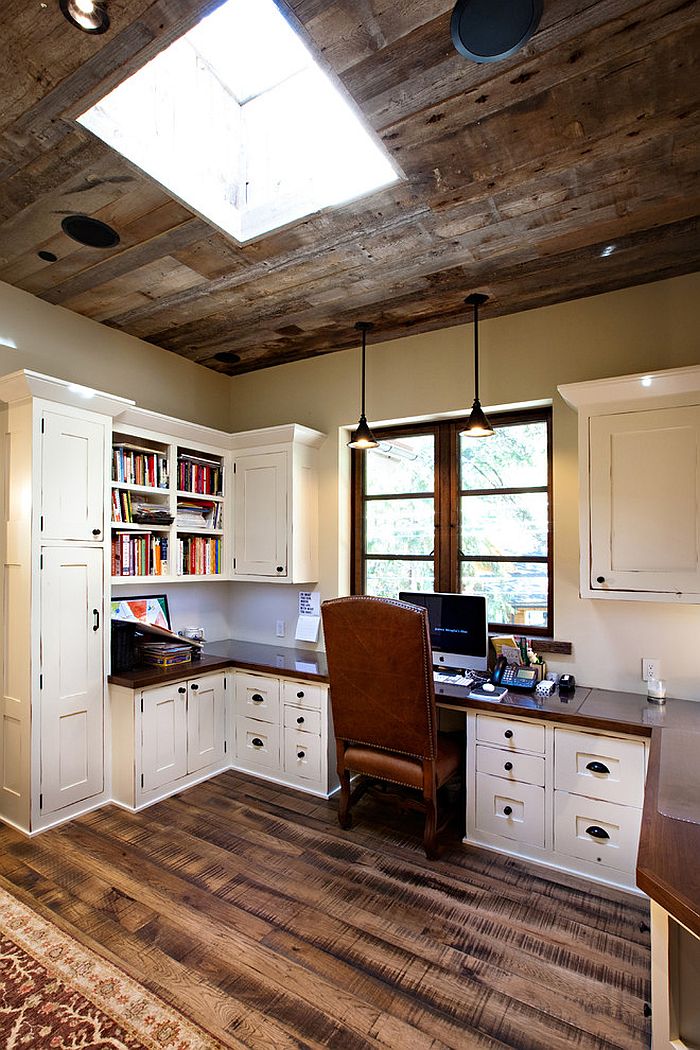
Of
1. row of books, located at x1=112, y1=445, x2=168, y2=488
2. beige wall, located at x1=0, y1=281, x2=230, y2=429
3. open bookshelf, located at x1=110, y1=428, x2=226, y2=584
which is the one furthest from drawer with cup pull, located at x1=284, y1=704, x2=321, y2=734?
beige wall, located at x1=0, y1=281, x2=230, y2=429

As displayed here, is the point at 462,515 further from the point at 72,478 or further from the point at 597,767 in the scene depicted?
the point at 72,478

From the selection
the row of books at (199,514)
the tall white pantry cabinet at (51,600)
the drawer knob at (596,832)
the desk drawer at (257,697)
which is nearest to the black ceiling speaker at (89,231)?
the tall white pantry cabinet at (51,600)

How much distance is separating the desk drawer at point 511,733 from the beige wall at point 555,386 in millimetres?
591

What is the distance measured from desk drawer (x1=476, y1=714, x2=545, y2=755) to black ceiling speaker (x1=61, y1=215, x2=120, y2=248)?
9.45ft

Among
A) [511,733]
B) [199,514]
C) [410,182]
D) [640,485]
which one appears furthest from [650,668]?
[199,514]

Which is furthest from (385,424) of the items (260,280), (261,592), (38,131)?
(38,131)

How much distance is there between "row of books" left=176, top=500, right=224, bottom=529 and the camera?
395 cm

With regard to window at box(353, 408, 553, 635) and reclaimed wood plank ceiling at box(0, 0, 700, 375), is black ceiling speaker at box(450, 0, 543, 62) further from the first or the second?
window at box(353, 408, 553, 635)

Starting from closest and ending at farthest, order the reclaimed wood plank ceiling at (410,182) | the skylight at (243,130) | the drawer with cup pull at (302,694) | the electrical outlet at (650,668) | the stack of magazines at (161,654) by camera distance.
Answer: the reclaimed wood plank ceiling at (410,182) < the skylight at (243,130) < the electrical outlet at (650,668) < the drawer with cup pull at (302,694) < the stack of magazines at (161,654)

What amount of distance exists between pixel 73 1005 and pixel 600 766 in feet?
7.19

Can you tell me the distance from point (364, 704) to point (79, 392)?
2.24 m

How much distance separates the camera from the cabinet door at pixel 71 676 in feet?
9.85

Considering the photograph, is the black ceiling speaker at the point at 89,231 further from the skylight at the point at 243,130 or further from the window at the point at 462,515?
the window at the point at 462,515

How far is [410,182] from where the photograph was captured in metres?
2.22
